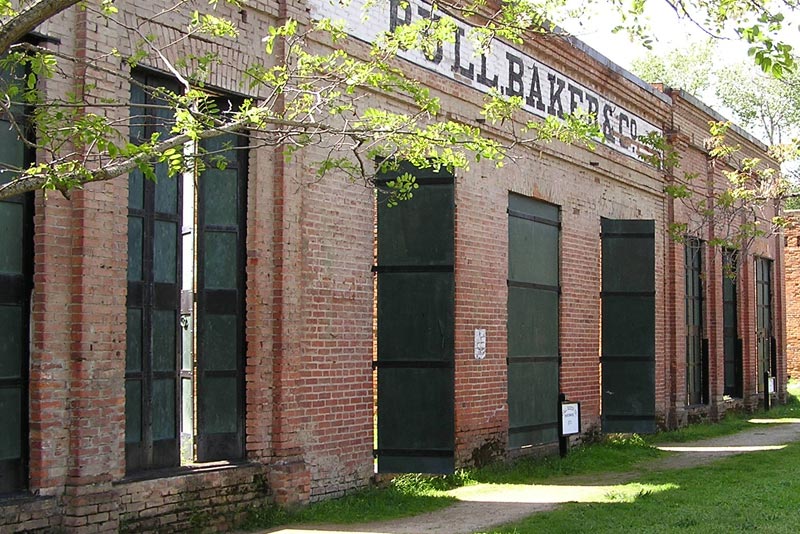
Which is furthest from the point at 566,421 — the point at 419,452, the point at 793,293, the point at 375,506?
the point at 793,293

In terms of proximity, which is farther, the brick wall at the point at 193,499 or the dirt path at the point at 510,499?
the dirt path at the point at 510,499

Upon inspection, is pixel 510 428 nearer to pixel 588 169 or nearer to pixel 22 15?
pixel 588 169

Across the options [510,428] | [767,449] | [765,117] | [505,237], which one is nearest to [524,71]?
[505,237]

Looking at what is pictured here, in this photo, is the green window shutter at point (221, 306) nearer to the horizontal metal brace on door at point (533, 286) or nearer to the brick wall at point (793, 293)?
the horizontal metal brace on door at point (533, 286)

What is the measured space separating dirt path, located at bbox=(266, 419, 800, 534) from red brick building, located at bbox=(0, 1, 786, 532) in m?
0.65

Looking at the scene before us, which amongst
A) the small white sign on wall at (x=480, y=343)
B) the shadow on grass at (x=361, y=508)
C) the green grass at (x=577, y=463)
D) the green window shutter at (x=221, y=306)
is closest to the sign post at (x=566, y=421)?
the green grass at (x=577, y=463)

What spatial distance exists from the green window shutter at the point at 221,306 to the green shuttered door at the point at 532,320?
5.46 metres

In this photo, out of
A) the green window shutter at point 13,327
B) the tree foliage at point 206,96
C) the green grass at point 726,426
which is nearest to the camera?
the tree foliage at point 206,96

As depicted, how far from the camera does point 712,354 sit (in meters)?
22.8

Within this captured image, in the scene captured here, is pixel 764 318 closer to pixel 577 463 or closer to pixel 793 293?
pixel 793 293

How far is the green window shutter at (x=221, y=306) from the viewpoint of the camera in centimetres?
994

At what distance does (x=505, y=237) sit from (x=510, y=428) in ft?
8.41

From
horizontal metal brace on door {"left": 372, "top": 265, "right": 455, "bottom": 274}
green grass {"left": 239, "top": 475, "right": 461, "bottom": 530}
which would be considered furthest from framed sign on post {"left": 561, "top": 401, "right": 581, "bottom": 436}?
horizontal metal brace on door {"left": 372, "top": 265, "right": 455, "bottom": 274}

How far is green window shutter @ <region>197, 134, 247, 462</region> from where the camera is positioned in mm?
9938
